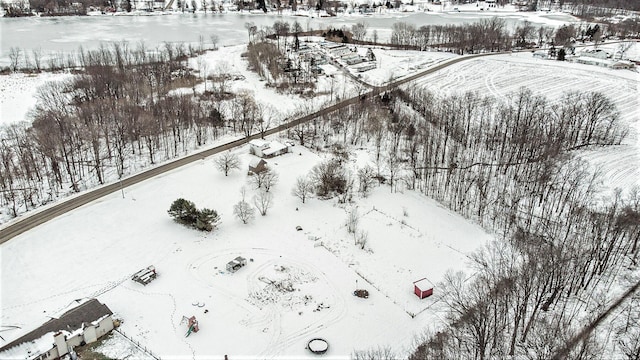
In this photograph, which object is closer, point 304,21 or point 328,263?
Result: point 328,263

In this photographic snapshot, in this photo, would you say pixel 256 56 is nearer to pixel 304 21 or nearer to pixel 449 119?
pixel 449 119

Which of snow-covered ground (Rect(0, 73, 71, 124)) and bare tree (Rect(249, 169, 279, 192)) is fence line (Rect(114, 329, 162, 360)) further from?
snow-covered ground (Rect(0, 73, 71, 124))

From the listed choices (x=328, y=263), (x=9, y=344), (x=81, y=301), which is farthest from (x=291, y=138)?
(x=9, y=344)

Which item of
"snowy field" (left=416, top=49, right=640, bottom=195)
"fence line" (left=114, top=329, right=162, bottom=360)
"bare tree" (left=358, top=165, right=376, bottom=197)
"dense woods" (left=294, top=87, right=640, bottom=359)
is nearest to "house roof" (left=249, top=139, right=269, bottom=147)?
"dense woods" (left=294, top=87, right=640, bottom=359)

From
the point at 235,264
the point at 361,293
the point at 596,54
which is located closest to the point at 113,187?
the point at 235,264

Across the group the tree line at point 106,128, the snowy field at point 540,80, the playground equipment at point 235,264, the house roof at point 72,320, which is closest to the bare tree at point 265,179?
the playground equipment at point 235,264

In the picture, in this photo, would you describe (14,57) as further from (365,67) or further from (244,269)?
(244,269)
